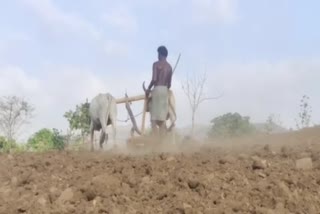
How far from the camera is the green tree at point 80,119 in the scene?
16858mm

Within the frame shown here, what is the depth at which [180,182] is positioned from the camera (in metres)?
6.05

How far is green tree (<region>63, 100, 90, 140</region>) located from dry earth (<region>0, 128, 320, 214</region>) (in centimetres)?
926

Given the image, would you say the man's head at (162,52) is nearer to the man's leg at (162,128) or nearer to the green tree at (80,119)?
the man's leg at (162,128)

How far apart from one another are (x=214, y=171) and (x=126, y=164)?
1.13m

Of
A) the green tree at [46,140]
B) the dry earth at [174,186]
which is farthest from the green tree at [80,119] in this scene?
the dry earth at [174,186]

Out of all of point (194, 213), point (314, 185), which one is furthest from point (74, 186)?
point (314, 185)

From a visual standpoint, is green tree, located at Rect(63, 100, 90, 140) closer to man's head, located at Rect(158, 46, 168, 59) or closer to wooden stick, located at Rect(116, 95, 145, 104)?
wooden stick, located at Rect(116, 95, 145, 104)

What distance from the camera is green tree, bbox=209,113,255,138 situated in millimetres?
20672

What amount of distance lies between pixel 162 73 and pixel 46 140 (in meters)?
6.38

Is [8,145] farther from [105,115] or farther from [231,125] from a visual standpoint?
[231,125]

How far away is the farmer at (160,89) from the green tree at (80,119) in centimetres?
481

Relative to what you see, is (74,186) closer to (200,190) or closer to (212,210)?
(200,190)

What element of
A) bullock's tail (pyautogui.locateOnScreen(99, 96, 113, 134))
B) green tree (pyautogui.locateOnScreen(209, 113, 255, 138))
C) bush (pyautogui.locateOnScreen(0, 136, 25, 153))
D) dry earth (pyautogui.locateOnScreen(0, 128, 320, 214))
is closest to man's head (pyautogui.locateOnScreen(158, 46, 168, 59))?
bullock's tail (pyautogui.locateOnScreen(99, 96, 113, 134))

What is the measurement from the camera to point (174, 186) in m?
6.00
